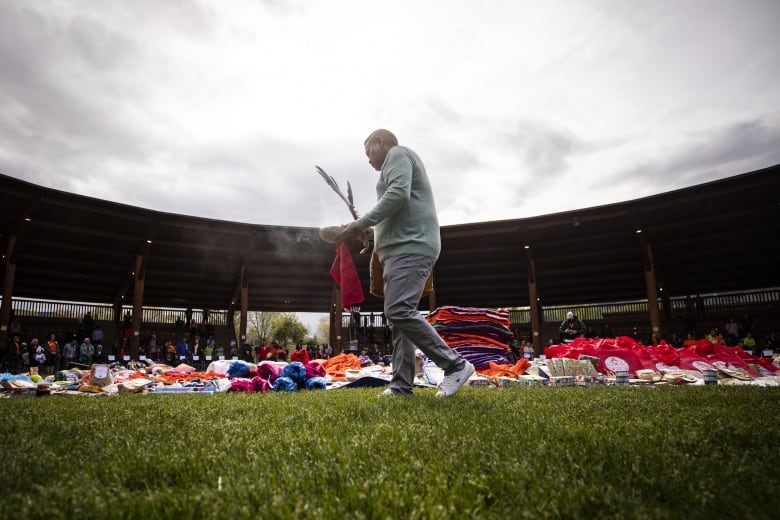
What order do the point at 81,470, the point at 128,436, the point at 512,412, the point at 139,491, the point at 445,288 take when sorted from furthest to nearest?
1. the point at 445,288
2. the point at 512,412
3. the point at 128,436
4. the point at 81,470
5. the point at 139,491

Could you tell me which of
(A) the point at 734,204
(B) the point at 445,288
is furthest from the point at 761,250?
(B) the point at 445,288

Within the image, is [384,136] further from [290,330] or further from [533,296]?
[290,330]

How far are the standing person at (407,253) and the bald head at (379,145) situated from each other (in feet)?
0.75

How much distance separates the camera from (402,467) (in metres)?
1.25

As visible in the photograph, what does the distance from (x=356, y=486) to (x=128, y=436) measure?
114cm

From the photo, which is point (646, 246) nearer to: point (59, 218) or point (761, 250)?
point (761, 250)

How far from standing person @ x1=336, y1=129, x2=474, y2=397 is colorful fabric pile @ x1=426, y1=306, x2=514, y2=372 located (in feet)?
14.3

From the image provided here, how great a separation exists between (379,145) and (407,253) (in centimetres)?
107

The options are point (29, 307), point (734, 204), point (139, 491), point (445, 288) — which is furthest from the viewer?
point (445, 288)

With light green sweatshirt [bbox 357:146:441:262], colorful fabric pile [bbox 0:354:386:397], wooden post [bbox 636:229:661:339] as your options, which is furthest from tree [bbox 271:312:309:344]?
light green sweatshirt [bbox 357:146:441:262]

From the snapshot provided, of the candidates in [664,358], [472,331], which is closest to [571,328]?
[664,358]

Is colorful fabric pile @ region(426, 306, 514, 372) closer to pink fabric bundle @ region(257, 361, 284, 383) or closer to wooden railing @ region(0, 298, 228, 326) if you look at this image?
pink fabric bundle @ region(257, 361, 284, 383)

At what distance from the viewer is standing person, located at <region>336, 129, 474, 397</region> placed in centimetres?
334

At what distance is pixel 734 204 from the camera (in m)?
15.5
